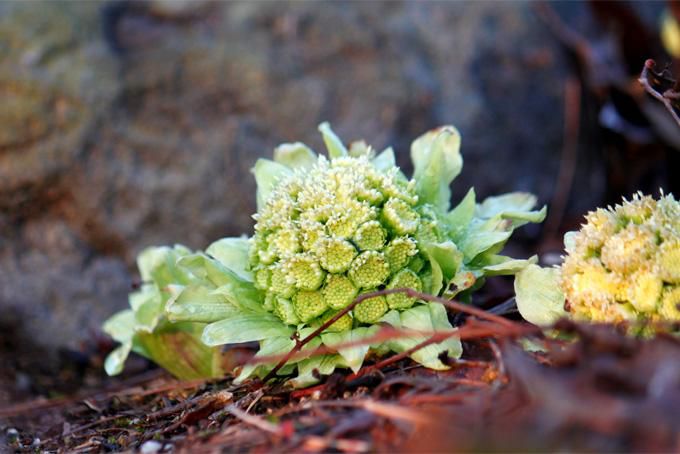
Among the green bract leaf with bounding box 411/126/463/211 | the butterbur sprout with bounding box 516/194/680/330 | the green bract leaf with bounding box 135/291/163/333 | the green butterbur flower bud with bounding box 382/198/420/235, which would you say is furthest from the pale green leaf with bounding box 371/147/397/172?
the green bract leaf with bounding box 135/291/163/333

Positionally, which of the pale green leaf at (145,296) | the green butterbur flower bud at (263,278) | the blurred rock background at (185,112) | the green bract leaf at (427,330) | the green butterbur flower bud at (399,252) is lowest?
the green bract leaf at (427,330)

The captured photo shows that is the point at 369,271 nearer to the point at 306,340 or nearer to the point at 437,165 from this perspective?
the point at 306,340

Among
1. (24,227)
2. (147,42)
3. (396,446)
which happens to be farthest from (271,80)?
(396,446)

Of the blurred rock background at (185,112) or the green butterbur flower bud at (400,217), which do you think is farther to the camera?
the blurred rock background at (185,112)

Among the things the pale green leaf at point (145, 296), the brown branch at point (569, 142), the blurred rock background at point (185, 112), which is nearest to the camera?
the pale green leaf at point (145, 296)

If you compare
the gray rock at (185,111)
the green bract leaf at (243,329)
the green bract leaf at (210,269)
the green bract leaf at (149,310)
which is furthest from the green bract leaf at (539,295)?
the gray rock at (185,111)

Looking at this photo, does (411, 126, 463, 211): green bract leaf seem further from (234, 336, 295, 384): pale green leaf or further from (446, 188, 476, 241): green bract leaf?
(234, 336, 295, 384): pale green leaf

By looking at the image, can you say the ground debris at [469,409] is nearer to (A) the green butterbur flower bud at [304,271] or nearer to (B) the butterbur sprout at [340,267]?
(B) the butterbur sprout at [340,267]
